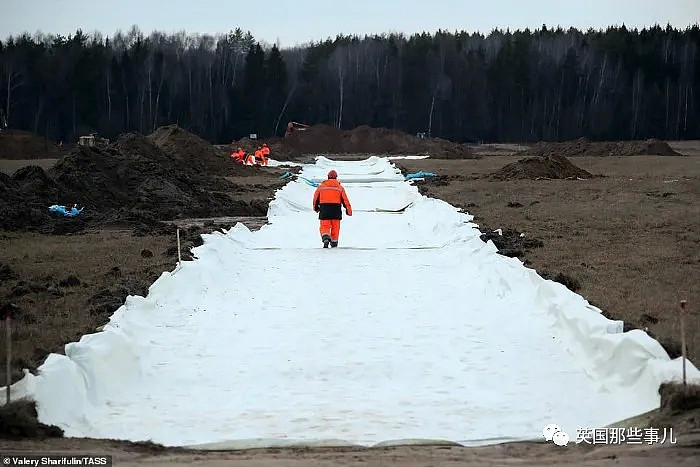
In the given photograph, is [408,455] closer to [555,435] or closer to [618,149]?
[555,435]

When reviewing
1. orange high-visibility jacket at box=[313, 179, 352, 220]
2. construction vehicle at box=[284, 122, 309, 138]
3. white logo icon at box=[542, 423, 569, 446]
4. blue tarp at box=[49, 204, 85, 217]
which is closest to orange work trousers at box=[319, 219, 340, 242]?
orange high-visibility jacket at box=[313, 179, 352, 220]

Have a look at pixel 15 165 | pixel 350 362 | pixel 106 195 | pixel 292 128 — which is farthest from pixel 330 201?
pixel 292 128

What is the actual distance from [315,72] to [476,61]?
56.4 feet

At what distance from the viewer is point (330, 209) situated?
1830cm

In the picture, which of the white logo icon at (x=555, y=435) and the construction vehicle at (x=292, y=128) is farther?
the construction vehicle at (x=292, y=128)

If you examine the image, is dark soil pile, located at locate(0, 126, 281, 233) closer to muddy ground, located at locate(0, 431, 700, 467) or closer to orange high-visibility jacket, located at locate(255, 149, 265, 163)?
muddy ground, located at locate(0, 431, 700, 467)

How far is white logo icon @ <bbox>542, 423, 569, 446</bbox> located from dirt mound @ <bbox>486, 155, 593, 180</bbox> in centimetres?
3030

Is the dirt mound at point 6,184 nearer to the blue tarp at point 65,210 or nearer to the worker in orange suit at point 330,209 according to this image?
the blue tarp at point 65,210

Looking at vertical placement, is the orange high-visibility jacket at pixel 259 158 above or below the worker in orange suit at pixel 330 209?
below

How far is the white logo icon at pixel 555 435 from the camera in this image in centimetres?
694

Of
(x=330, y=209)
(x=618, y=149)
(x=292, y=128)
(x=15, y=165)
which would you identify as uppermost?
(x=330, y=209)

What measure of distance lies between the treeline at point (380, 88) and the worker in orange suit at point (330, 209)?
72.0 metres

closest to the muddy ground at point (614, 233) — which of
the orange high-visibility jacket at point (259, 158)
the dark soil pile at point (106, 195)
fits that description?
the dark soil pile at point (106, 195)

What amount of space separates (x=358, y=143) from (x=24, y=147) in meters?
28.4
